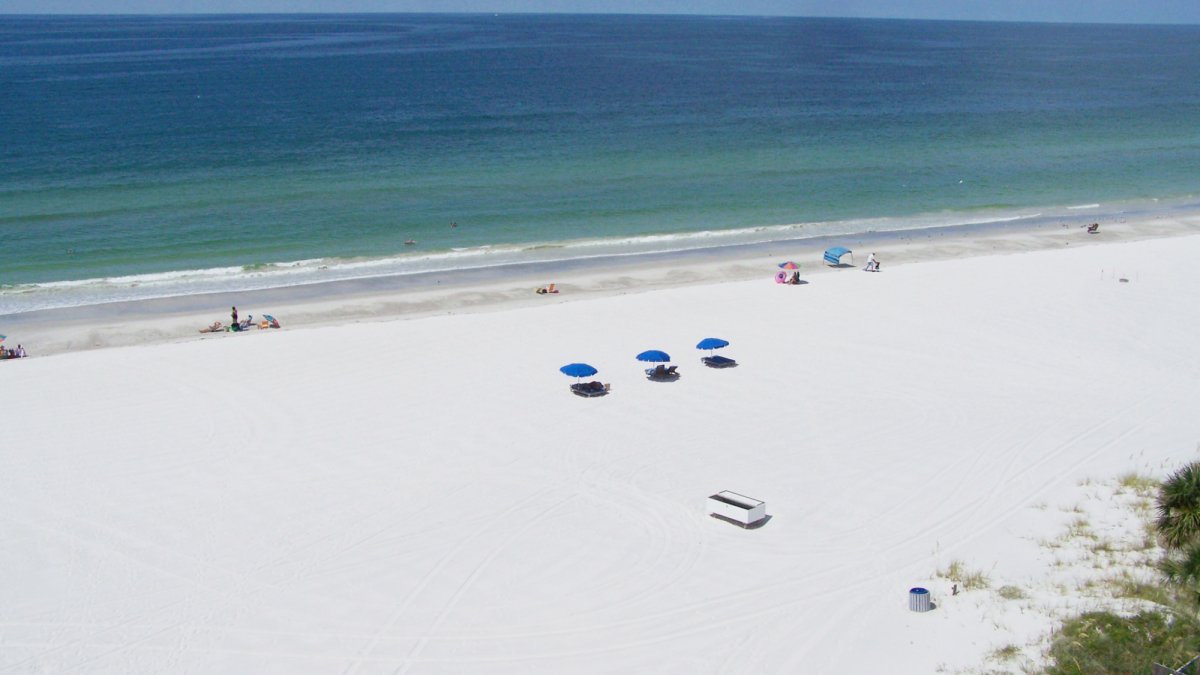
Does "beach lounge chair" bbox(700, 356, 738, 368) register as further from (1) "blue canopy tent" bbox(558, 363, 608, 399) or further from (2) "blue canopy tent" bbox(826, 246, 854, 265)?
(2) "blue canopy tent" bbox(826, 246, 854, 265)

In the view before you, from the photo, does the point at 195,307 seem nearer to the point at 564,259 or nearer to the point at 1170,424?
the point at 564,259

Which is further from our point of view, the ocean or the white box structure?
the ocean

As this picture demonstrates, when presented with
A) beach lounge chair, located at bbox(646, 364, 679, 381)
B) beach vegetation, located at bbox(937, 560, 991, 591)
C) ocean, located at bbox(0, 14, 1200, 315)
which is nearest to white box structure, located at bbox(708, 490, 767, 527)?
beach vegetation, located at bbox(937, 560, 991, 591)

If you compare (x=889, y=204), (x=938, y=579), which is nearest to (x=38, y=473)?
(x=938, y=579)

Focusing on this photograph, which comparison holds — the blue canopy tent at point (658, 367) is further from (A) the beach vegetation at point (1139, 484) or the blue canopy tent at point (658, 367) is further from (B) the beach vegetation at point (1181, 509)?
(B) the beach vegetation at point (1181, 509)

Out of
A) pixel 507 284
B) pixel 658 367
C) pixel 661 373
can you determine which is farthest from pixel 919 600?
pixel 507 284

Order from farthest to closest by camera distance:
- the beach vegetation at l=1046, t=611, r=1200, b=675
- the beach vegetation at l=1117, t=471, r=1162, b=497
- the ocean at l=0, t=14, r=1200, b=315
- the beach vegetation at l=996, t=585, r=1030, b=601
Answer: the ocean at l=0, t=14, r=1200, b=315 → the beach vegetation at l=1117, t=471, r=1162, b=497 → the beach vegetation at l=996, t=585, r=1030, b=601 → the beach vegetation at l=1046, t=611, r=1200, b=675
